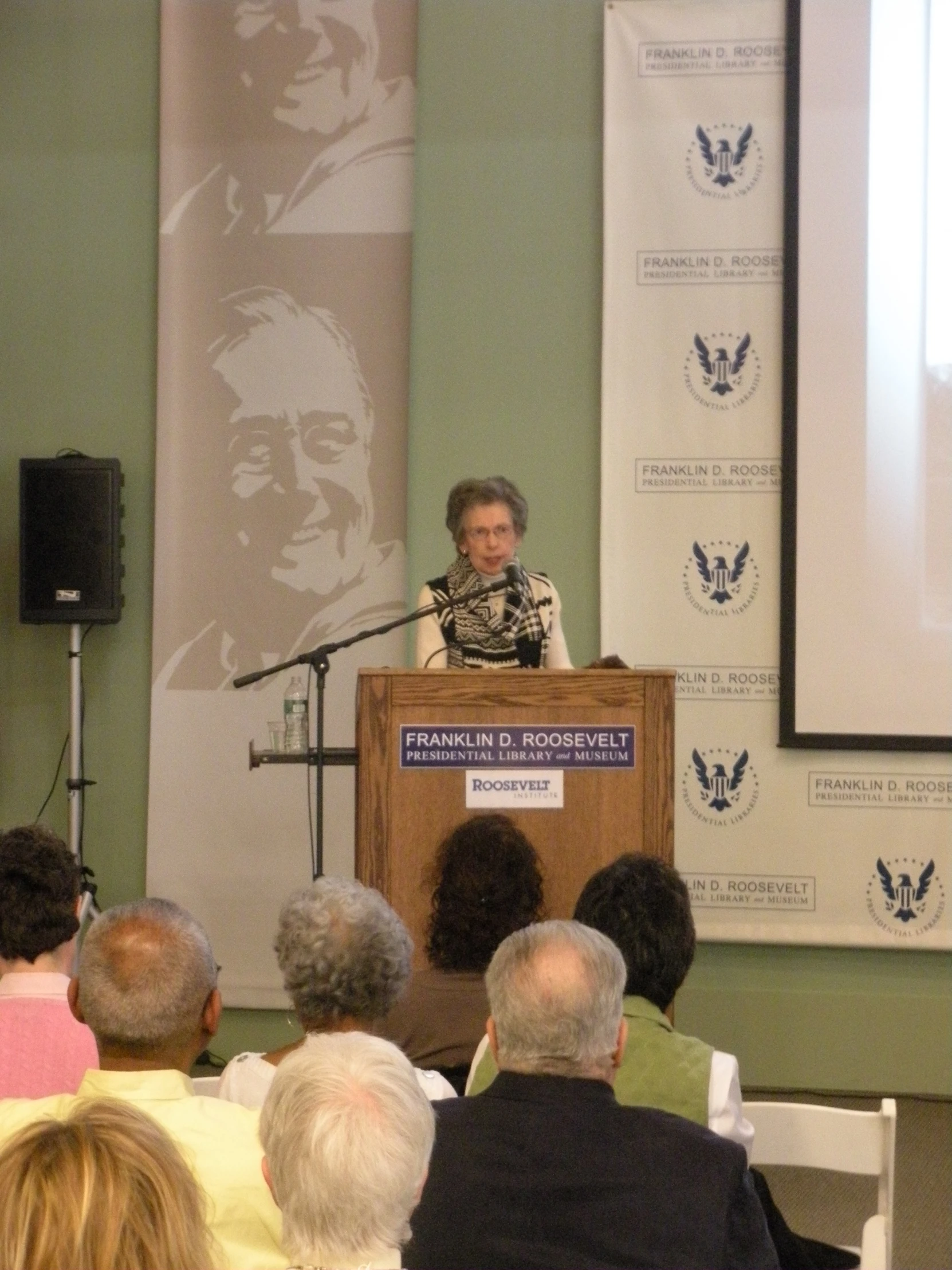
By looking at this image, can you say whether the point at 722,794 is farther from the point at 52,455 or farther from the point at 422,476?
the point at 52,455

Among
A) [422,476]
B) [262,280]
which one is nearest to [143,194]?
[262,280]

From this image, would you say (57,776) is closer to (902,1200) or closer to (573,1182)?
(902,1200)

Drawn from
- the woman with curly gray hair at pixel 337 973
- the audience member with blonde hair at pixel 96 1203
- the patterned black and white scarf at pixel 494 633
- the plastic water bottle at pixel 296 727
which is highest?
the patterned black and white scarf at pixel 494 633

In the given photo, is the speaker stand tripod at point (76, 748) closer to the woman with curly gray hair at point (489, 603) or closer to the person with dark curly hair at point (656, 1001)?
the woman with curly gray hair at point (489, 603)

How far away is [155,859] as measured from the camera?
5391 millimetres

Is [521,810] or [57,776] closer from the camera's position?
[521,810]

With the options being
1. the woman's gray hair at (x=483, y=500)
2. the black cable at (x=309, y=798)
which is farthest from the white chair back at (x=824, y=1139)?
the black cable at (x=309, y=798)

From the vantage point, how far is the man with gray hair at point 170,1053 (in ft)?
5.94

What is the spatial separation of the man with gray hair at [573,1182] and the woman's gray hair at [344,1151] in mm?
267

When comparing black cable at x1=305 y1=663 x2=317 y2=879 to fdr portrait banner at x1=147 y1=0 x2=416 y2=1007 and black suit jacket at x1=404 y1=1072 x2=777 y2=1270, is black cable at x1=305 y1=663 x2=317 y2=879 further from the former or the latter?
black suit jacket at x1=404 y1=1072 x2=777 y2=1270

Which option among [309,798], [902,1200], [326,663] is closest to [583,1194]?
[326,663]

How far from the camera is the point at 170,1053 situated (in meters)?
2.08

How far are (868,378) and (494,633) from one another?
2.16 metres

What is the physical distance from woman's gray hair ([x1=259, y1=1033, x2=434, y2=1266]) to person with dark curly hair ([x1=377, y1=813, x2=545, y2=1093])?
98 centimetres
